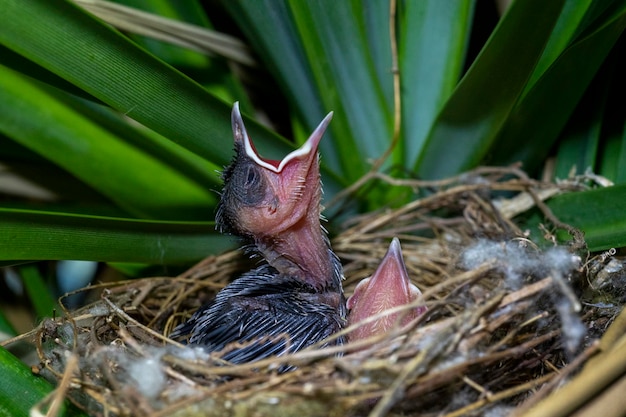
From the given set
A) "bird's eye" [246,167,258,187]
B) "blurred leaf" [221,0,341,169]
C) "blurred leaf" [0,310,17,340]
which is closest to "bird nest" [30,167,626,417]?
"blurred leaf" [0,310,17,340]

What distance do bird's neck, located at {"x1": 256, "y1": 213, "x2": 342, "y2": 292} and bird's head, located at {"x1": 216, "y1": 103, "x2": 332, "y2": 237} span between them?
0.02 m

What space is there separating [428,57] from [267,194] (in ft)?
1.30

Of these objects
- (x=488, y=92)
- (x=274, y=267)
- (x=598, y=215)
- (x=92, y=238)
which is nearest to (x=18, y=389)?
(x=92, y=238)

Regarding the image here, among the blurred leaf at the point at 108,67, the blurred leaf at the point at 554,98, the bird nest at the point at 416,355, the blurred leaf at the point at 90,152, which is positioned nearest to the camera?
the bird nest at the point at 416,355

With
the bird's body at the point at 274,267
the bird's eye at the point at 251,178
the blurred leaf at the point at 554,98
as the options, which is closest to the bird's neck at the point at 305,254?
the bird's body at the point at 274,267

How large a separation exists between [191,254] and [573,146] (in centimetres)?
75

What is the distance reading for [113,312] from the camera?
3.40 feet

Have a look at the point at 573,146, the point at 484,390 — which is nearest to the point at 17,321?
the point at 484,390

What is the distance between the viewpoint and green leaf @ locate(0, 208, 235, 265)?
0.90 m

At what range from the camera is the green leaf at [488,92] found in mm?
865

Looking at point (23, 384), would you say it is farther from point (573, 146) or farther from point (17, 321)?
point (573, 146)

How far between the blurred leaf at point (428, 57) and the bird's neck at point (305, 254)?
0.27m

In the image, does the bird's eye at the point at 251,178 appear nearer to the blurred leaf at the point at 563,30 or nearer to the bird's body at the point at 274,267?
the bird's body at the point at 274,267

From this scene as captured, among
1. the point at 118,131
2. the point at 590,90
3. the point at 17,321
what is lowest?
the point at 590,90
